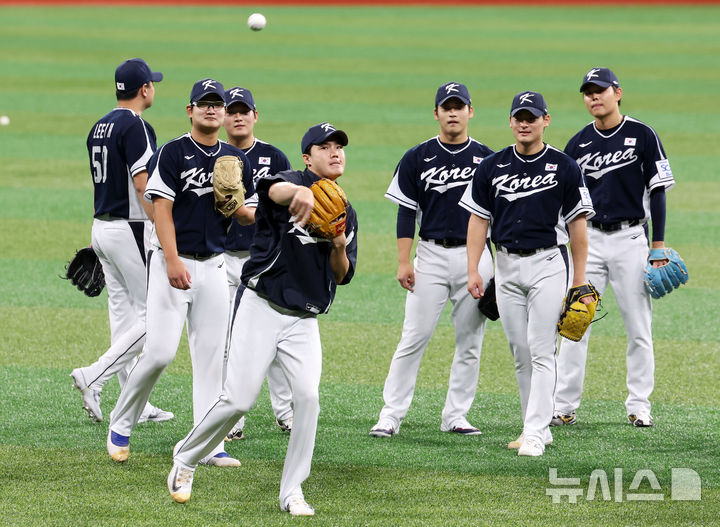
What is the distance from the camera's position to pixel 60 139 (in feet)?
55.0

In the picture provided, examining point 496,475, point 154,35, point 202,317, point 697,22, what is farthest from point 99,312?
point 697,22

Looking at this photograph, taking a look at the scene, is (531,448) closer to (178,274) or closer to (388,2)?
(178,274)

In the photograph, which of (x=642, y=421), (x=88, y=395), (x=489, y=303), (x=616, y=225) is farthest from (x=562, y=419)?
(x=88, y=395)

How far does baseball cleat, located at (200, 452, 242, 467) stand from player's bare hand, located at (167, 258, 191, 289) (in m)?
0.97

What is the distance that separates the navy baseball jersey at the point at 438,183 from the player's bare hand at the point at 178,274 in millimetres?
1611

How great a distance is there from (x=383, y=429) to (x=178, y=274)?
1.68 meters

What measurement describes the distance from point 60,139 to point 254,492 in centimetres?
1251

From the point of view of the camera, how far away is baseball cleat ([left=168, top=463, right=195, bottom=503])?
16.8 ft

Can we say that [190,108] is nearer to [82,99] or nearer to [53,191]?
[53,191]

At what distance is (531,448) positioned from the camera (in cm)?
599

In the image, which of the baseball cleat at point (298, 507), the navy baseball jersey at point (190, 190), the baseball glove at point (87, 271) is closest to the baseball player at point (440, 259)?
the navy baseball jersey at point (190, 190)

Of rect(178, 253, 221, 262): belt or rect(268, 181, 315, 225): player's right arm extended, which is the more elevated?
rect(268, 181, 315, 225): player's right arm extended

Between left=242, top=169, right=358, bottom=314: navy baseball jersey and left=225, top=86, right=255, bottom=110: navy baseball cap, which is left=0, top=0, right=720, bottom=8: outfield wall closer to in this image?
left=225, top=86, right=255, bottom=110: navy baseball cap

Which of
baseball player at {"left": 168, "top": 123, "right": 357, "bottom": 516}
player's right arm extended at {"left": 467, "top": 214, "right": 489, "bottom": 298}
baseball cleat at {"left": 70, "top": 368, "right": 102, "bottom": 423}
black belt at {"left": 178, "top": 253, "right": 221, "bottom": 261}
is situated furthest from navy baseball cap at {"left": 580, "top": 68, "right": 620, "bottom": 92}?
baseball cleat at {"left": 70, "top": 368, "right": 102, "bottom": 423}
